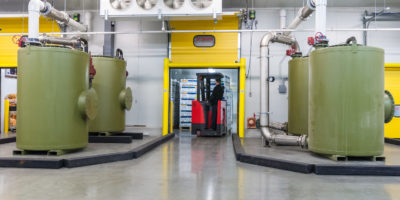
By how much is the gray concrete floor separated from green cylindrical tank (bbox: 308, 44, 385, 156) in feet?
2.18

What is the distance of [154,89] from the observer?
1110cm

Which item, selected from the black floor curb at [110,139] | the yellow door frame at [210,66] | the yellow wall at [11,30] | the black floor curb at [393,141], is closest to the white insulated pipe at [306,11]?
the yellow door frame at [210,66]

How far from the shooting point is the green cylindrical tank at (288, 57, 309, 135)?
23.6 ft

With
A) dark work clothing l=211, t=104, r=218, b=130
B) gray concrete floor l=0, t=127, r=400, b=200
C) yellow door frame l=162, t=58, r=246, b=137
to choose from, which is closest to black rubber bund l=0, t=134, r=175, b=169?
gray concrete floor l=0, t=127, r=400, b=200

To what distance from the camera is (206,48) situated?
10.7 m

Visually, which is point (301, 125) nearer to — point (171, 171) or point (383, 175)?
point (383, 175)

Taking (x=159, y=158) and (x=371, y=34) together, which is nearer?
→ (x=159, y=158)

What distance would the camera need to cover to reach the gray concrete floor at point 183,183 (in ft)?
11.9

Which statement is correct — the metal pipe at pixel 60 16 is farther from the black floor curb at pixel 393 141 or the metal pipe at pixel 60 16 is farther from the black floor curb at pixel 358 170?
the black floor curb at pixel 393 141

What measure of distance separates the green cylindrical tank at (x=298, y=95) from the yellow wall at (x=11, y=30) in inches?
317

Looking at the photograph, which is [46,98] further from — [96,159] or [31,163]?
[96,159]

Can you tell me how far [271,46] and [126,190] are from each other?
8.11 m

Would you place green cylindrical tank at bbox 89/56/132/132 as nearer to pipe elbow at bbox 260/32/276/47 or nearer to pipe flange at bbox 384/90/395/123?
pipe elbow at bbox 260/32/276/47

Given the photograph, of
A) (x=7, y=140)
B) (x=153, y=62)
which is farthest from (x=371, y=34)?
(x=7, y=140)
